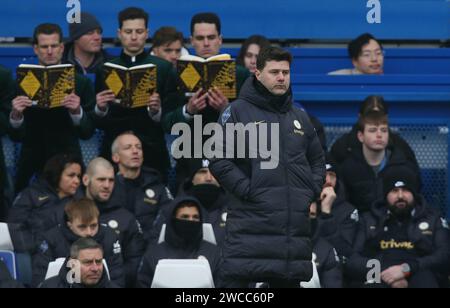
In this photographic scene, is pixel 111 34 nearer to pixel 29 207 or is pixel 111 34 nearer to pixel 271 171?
pixel 29 207

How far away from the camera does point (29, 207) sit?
37.5 ft

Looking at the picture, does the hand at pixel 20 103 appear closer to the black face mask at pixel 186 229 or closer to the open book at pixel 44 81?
the open book at pixel 44 81

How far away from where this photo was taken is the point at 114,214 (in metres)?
11.3

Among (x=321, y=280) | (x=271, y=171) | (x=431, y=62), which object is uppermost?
(x=431, y=62)

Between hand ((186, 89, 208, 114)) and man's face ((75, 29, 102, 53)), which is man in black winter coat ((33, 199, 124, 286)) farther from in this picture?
man's face ((75, 29, 102, 53))

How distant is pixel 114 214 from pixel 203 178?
0.71m

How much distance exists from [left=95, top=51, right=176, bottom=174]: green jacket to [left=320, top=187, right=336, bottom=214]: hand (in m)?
1.32

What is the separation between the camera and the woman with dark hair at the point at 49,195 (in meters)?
11.3

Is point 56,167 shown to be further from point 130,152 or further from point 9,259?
point 9,259

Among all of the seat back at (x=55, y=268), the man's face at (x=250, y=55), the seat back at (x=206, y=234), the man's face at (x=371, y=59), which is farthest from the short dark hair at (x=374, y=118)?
the seat back at (x=55, y=268)

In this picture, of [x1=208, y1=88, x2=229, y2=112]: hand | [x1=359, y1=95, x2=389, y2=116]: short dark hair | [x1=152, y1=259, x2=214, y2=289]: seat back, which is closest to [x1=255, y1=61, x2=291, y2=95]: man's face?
[x1=152, y1=259, x2=214, y2=289]: seat back

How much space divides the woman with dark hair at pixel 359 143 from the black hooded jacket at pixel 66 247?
2.07 m

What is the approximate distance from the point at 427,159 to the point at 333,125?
2.60 ft
